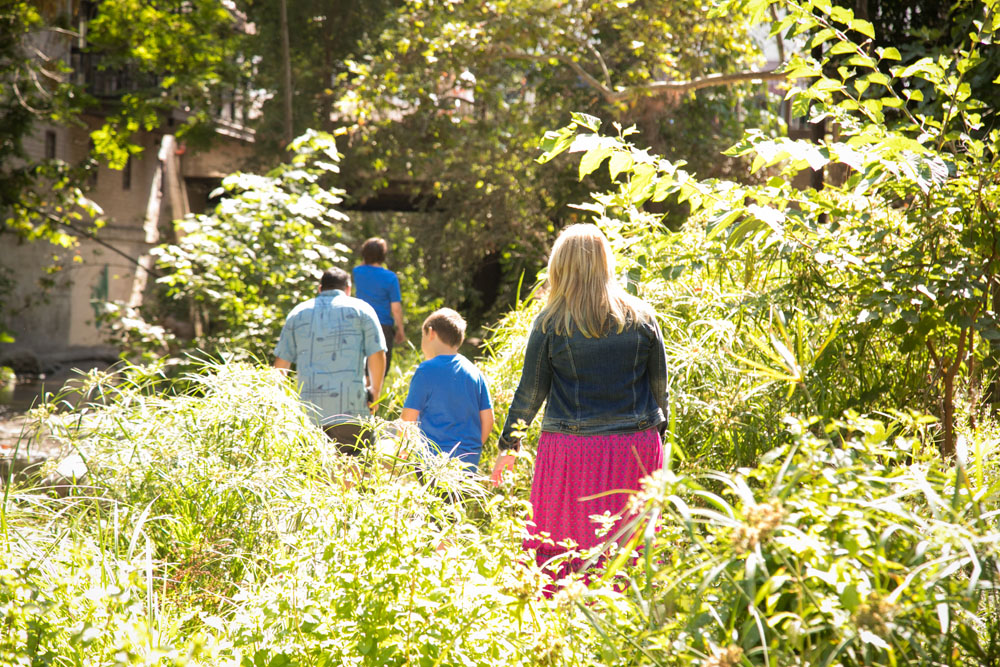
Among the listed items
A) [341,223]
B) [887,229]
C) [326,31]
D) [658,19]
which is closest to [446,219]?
[341,223]

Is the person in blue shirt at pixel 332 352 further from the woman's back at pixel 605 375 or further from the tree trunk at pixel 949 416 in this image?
the tree trunk at pixel 949 416

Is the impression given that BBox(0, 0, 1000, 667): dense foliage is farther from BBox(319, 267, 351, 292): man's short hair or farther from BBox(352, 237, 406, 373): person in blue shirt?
BBox(352, 237, 406, 373): person in blue shirt

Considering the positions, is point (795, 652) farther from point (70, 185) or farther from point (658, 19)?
point (70, 185)

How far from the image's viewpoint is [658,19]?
11484 millimetres

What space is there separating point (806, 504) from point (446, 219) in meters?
13.8

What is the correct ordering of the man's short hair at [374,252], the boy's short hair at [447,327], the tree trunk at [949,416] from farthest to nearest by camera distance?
the man's short hair at [374,252] < the boy's short hair at [447,327] < the tree trunk at [949,416]

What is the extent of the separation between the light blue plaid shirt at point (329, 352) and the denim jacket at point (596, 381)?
213cm

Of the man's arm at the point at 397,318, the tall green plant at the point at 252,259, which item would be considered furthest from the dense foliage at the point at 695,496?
the tall green plant at the point at 252,259

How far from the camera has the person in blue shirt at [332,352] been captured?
5336 millimetres

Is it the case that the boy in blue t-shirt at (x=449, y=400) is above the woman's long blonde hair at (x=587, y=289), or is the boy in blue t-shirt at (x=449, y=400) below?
below

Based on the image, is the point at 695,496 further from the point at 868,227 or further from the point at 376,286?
the point at 376,286

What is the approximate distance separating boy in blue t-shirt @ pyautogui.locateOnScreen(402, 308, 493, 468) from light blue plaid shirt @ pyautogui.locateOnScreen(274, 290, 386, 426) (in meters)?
0.96

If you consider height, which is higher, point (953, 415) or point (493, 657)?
point (953, 415)

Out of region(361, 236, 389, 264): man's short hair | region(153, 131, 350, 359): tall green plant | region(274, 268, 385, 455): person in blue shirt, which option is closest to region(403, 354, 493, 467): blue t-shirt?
region(274, 268, 385, 455): person in blue shirt
